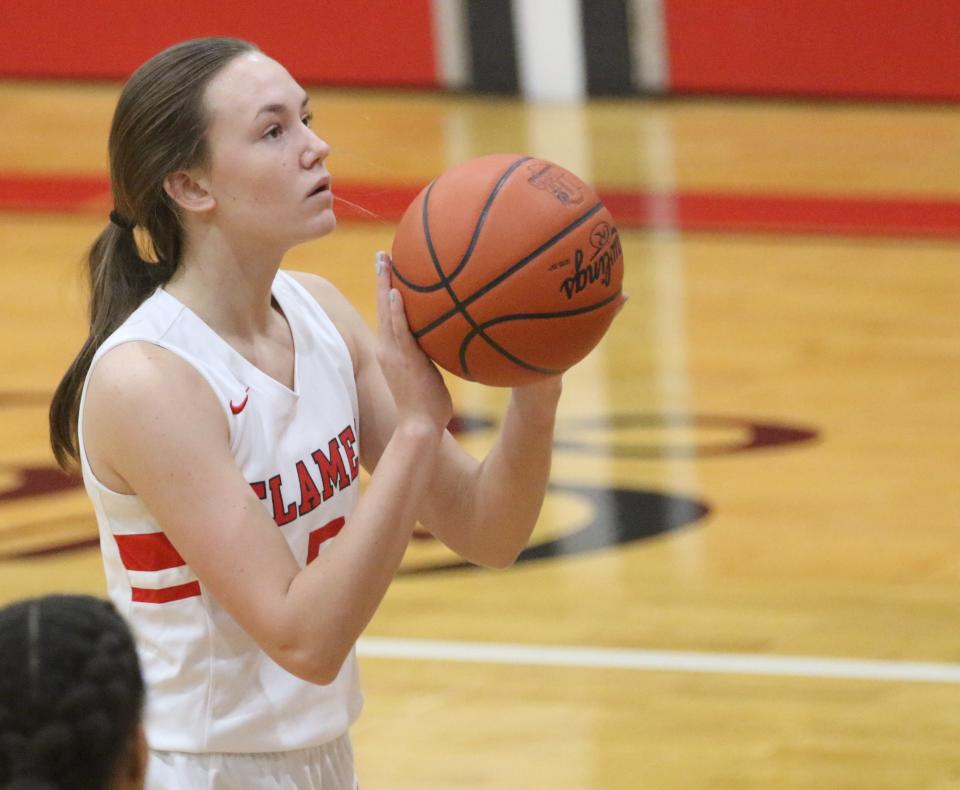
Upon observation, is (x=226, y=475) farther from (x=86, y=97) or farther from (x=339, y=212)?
(x=86, y=97)

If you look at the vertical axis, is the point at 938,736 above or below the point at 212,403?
below

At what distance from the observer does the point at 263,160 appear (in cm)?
228

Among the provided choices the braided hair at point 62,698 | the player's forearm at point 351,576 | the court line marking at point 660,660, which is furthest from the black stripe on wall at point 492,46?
the braided hair at point 62,698

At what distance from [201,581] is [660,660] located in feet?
7.36

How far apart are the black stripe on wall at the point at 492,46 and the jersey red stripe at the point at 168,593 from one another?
9491 millimetres

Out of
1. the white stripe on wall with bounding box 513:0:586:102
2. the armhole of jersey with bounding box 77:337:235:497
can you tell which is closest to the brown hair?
the armhole of jersey with bounding box 77:337:235:497

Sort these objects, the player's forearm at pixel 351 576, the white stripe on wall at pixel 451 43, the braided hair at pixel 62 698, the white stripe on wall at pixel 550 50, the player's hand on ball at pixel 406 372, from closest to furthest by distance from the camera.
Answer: the braided hair at pixel 62 698 < the player's forearm at pixel 351 576 < the player's hand on ball at pixel 406 372 < the white stripe on wall at pixel 550 50 < the white stripe on wall at pixel 451 43

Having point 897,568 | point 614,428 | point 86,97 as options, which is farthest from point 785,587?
point 86,97

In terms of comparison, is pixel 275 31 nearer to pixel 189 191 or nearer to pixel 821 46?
pixel 821 46

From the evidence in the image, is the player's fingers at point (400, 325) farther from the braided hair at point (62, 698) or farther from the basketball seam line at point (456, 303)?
the braided hair at point (62, 698)

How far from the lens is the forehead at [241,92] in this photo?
7.48ft

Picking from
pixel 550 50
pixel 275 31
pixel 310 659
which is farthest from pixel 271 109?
pixel 275 31

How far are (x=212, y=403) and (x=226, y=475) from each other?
11 cm

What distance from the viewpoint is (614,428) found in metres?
6.00
